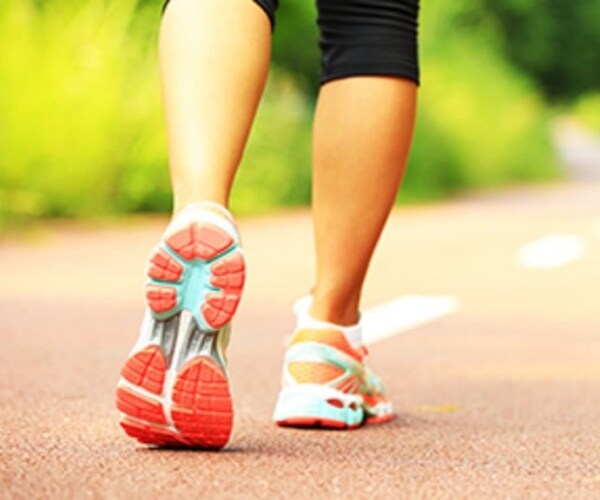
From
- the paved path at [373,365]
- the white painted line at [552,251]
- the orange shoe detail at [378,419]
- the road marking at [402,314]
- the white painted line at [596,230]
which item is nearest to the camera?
the paved path at [373,365]

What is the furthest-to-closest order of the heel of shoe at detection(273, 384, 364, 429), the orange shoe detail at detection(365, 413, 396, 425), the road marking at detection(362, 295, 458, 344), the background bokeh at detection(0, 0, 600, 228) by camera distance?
the background bokeh at detection(0, 0, 600, 228), the road marking at detection(362, 295, 458, 344), the orange shoe detail at detection(365, 413, 396, 425), the heel of shoe at detection(273, 384, 364, 429)

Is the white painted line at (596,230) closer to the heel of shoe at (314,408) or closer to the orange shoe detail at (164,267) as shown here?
the heel of shoe at (314,408)

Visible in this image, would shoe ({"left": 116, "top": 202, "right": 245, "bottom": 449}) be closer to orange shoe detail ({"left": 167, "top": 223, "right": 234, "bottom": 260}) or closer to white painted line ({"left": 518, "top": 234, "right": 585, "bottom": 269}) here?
orange shoe detail ({"left": 167, "top": 223, "right": 234, "bottom": 260})

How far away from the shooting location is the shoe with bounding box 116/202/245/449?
7.07 feet

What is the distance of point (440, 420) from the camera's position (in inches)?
115

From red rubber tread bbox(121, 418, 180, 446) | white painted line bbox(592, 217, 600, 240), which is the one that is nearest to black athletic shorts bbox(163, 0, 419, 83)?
red rubber tread bbox(121, 418, 180, 446)

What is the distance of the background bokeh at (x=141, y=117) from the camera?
9.41 meters

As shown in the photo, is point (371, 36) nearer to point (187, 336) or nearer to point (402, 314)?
Result: point (187, 336)

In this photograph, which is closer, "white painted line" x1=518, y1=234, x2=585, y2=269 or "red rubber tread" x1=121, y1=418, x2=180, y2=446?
"red rubber tread" x1=121, y1=418, x2=180, y2=446

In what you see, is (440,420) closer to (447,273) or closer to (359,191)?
(359,191)

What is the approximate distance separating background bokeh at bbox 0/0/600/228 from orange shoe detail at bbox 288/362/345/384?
612cm

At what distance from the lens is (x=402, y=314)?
5.34 meters

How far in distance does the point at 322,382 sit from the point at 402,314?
2.65m

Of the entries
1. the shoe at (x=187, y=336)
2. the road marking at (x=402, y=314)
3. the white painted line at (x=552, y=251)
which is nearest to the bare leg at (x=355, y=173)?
the shoe at (x=187, y=336)
